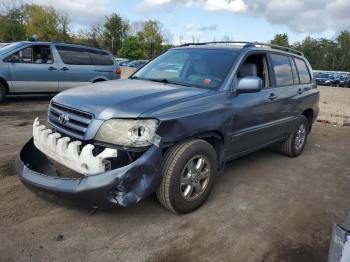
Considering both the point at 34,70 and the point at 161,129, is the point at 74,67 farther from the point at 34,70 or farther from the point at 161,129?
the point at 161,129

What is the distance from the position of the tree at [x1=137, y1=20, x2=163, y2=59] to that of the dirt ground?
5933cm

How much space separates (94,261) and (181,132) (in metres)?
1.40

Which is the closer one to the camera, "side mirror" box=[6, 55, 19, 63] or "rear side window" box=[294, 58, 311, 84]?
"rear side window" box=[294, 58, 311, 84]

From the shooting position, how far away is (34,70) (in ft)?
31.5

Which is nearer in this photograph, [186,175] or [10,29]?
[186,175]

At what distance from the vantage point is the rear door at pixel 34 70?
9406mm

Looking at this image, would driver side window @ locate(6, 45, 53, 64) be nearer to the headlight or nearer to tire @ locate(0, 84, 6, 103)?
tire @ locate(0, 84, 6, 103)

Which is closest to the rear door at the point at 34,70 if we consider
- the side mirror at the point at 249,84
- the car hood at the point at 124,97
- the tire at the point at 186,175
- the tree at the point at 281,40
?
the car hood at the point at 124,97

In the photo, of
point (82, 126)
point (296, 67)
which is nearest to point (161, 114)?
point (82, 126)

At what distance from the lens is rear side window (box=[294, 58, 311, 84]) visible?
6062 mm

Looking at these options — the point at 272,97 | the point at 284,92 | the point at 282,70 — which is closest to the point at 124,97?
the point at 272,97

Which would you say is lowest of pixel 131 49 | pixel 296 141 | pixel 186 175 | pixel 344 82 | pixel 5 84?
pixel 344 82

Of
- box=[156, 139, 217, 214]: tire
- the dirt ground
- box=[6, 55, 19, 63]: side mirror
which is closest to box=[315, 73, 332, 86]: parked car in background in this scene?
box=[6, 55, 19, 63]: side mirror

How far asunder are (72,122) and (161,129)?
90 centimetres
